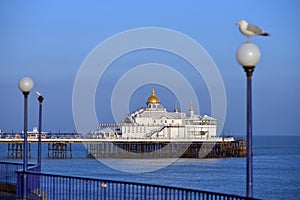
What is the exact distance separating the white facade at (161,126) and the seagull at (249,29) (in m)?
79.7

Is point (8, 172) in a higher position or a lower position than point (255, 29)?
lower

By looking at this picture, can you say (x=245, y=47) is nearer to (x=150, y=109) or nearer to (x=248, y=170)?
(x=248, y=170)

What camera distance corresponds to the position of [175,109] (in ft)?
359

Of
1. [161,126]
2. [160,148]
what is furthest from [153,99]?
[160,148]

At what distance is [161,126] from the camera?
94.9 m

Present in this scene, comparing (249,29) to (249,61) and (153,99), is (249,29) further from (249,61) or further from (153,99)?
(153,99)

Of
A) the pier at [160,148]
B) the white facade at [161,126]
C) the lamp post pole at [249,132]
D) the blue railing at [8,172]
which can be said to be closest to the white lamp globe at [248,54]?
the lamp post pole at [249,132]

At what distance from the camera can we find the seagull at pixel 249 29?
1032 centimetres

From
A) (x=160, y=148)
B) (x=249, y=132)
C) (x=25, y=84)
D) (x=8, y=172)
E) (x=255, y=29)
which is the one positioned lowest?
(x=160, y=148)

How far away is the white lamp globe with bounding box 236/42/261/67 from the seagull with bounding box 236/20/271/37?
0.68 ft

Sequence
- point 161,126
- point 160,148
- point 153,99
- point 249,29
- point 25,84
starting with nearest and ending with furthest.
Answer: point 249,29 < point 25,84 < point 160,148 < point 161,126 < point 153,99

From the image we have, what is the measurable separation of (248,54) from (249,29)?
0.41 metres

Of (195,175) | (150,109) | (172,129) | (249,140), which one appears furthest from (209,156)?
(249,140)

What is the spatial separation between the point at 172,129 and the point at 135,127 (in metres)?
5.04
